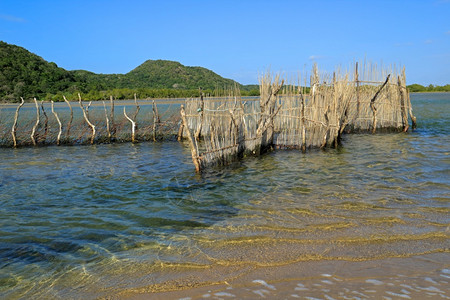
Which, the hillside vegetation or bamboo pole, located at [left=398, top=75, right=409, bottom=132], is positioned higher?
the hillside vegetation

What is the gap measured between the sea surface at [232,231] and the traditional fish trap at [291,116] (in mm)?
849

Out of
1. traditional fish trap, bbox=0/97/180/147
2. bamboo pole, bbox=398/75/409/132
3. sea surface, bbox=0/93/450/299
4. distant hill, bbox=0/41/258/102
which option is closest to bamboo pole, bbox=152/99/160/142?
traditional fish trap, bbox=0/97/180/147

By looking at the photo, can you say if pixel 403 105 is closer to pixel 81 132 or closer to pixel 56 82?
pixel 81 132

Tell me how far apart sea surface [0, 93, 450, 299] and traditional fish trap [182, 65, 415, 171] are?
849 mm

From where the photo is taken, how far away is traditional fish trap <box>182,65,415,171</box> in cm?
966

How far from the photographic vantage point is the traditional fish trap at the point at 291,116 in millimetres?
9656

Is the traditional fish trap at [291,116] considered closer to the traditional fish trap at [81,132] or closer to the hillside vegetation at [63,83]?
the traditional fish trap at [81,132]

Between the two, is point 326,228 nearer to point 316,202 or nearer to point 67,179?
point 316,202

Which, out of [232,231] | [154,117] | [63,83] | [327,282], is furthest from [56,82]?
[327,282]

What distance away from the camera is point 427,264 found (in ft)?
12.1

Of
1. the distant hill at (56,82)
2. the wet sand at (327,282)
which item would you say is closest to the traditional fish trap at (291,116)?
the wet sand at (327,282)

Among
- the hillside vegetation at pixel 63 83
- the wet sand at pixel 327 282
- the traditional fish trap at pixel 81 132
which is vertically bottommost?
the wet sand at pixel 327 282

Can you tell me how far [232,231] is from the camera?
16.1 ft

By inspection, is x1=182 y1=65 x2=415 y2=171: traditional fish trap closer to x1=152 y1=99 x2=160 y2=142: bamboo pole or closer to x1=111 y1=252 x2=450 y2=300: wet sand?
x1=152 y1=99 x2=160 y2=142: bamboo pole
